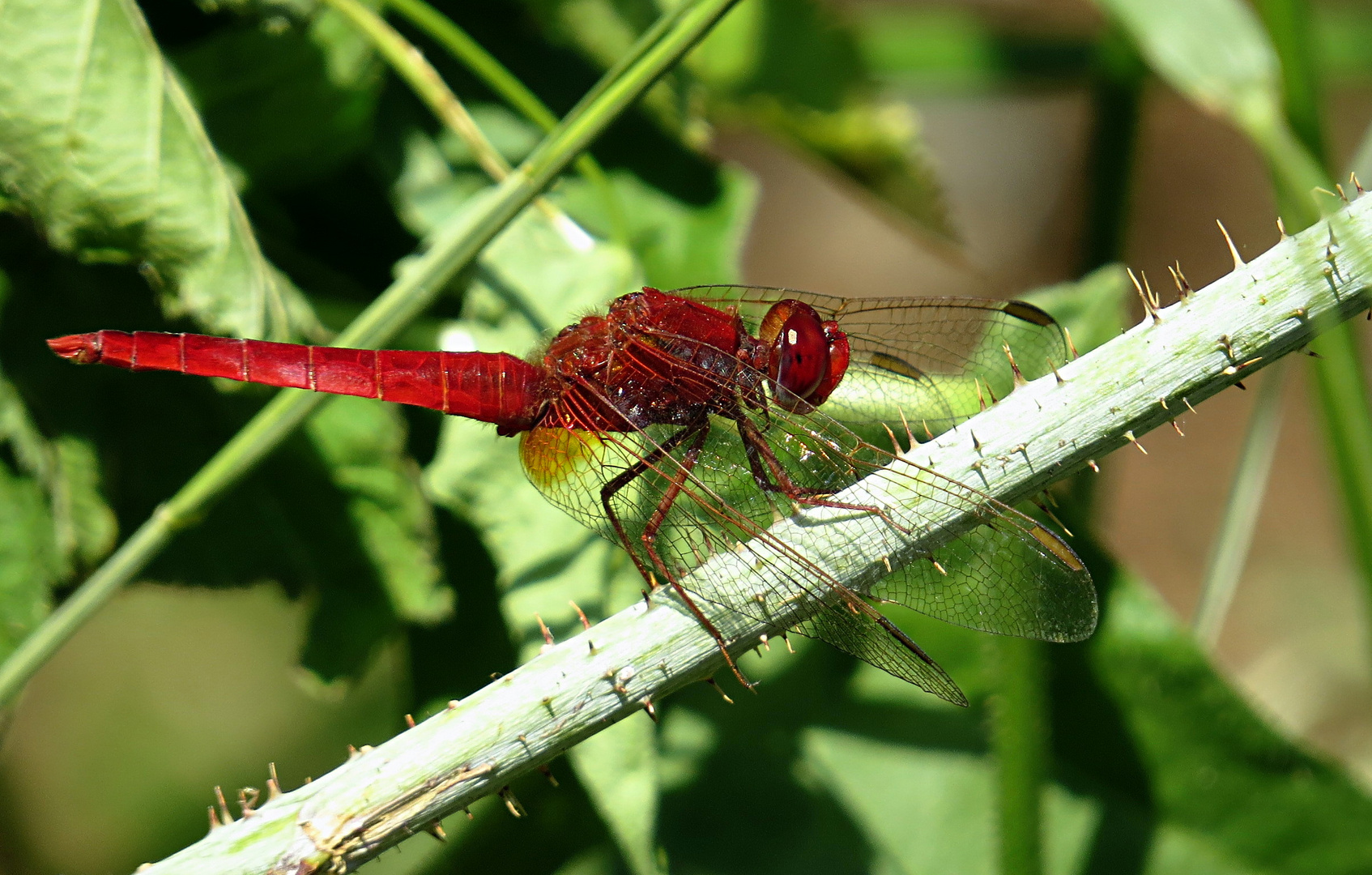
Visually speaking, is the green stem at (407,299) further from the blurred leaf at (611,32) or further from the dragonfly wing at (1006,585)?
the dragonfly wing at (1006,585)

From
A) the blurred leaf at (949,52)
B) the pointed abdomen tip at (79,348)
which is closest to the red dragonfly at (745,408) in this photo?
the pointed abdomen tip at (79,348)

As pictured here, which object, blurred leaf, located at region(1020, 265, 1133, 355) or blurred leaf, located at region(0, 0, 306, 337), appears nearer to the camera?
blurred leaf, located at region(0, 0, 306, 337)

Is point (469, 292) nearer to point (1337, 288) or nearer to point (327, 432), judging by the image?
point (327, 432)

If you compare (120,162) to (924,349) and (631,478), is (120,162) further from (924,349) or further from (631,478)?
(924,349)

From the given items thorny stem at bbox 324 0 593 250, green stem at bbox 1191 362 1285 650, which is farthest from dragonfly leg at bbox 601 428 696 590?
green stem at bbox 1191 362 1285 650

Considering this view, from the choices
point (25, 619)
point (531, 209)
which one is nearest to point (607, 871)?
point (25, 619)

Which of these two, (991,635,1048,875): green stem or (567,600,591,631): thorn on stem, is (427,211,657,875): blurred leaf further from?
(991,635,1048,875): green stem
